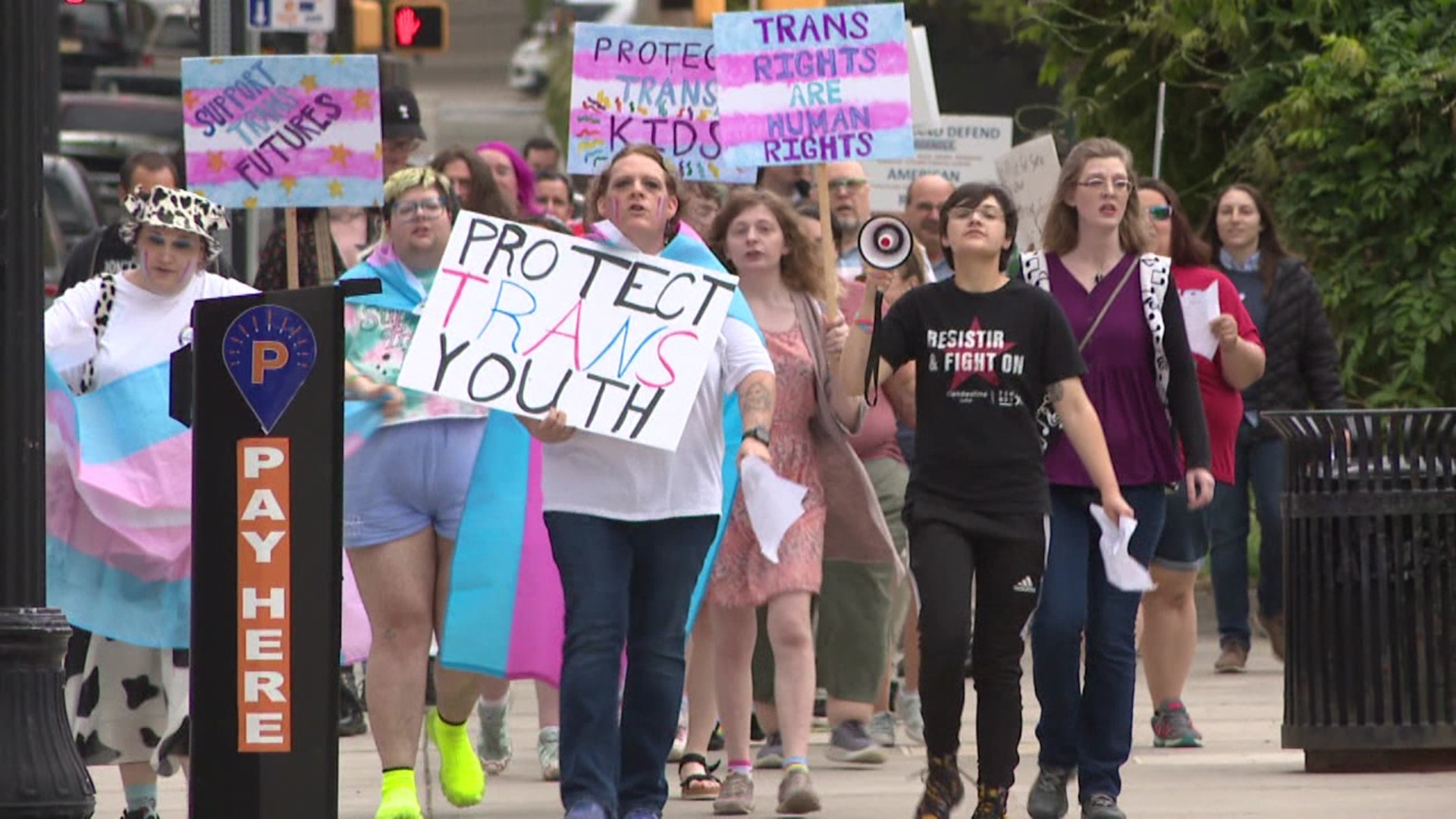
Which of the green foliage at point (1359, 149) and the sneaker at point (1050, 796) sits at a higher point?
the green foliage at point (1359, 149)

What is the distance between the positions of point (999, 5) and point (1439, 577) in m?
10.0

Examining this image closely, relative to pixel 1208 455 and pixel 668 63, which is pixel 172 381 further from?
pixel 668 63

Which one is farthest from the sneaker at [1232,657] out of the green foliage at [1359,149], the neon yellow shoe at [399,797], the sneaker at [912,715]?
the neon yellow shoe at [399,797]

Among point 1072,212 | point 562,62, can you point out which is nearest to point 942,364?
point 1072,212

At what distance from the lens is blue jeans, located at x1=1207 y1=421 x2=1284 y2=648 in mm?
11844

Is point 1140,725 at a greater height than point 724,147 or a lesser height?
lesser

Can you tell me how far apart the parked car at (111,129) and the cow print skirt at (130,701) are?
22.0 metres

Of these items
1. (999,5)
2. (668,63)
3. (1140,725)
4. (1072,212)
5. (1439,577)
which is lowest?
(1140,725)

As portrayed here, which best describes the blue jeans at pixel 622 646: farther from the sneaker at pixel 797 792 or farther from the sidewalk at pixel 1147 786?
the sidewalk at pixel 1147 786

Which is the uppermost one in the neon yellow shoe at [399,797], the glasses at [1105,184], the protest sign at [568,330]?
the glasses at [1105,184]

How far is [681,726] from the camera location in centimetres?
1003

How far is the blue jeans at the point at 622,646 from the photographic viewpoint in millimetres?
7250

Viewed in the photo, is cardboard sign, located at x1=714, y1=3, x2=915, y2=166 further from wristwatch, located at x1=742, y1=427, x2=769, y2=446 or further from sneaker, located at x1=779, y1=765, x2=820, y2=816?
sneaker, located at x1=779, y1=765, x2=820, y2=816

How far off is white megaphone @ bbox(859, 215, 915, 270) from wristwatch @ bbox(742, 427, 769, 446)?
2.07 feet
